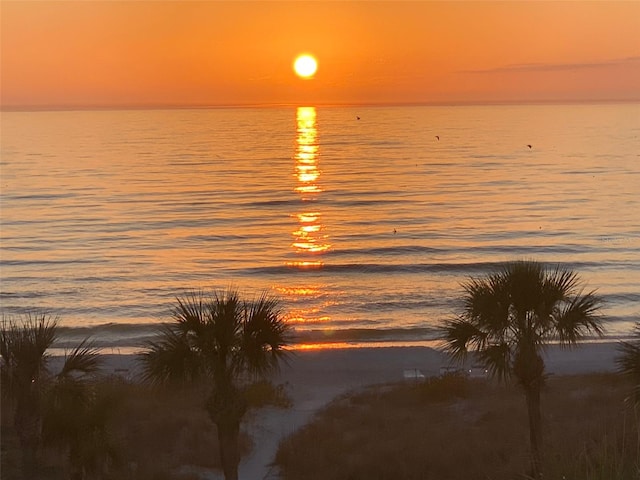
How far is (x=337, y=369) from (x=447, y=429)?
6580 mm

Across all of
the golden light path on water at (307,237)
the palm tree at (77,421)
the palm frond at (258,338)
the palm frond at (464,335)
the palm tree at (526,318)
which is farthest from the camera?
the golden light path on water at (307,237)

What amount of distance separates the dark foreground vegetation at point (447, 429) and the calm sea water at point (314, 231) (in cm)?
785

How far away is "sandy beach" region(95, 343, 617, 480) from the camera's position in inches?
657

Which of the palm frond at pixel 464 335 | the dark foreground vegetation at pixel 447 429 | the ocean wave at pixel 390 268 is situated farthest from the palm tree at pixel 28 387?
the ocean wave at pixel 390 268

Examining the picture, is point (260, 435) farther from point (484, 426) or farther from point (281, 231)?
point (281, 231)

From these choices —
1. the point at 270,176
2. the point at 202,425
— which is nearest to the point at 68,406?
the point at 202,425

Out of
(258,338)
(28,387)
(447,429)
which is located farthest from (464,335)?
(28,387)

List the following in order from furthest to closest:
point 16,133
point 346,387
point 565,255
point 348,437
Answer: point 16,133 → point 565,255 → point 346,387 → point 348,437

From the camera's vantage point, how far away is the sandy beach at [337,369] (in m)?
16.7

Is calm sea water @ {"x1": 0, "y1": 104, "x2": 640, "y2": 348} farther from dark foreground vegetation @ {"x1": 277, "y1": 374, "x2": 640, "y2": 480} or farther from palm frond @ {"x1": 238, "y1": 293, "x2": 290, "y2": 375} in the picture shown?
palm frond @ {"x1": 238, "y1": 293, "x2": 290, "y2": 375}

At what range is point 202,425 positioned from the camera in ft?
53.0

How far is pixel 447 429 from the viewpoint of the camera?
15680 mm

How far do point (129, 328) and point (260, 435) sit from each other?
13.4 metres

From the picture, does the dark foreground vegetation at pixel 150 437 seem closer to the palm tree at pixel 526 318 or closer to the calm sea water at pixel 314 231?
the palm tree at pixel 526 318
